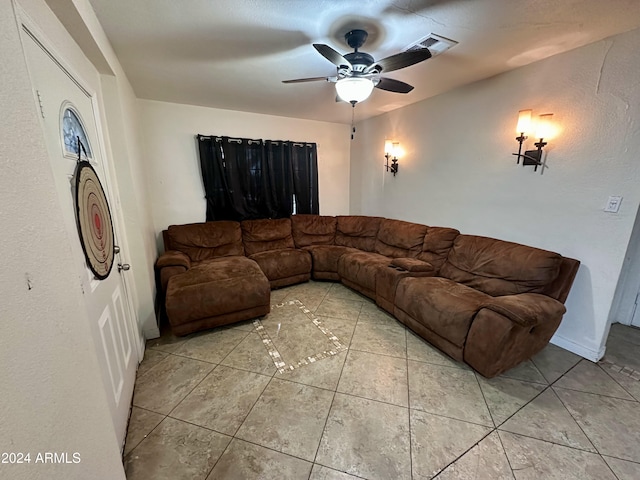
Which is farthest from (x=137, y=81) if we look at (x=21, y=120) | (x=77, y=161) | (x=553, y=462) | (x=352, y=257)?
(x=553, y=462)

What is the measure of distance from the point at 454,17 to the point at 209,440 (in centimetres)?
291

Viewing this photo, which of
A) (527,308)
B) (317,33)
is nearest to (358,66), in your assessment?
(317,33)

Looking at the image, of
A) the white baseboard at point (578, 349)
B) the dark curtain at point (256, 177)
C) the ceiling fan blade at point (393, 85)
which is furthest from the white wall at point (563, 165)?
the dark curtain at point (256, 177)

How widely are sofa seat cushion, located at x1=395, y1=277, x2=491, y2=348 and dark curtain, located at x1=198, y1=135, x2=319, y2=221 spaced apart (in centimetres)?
230

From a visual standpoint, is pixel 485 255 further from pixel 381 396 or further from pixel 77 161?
pixel 77 161

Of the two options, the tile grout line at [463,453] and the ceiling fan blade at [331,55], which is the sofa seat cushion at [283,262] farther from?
the tile grout line at [463,453]

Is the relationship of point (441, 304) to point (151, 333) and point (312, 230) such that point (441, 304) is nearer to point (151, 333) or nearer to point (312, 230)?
point (312, 230)

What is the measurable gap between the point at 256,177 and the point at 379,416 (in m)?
3.26

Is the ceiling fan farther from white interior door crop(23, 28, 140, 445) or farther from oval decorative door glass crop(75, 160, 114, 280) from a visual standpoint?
oval decorative door glass crop(75, 160, 114, 280)

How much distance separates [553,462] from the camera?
1.33 meters

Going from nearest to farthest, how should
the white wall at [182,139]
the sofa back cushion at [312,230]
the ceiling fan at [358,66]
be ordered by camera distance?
the ceiling fan at [358,66], the white wall at [182,139], the sofa back cushion at [312,230]

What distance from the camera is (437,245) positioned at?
9.75 feet

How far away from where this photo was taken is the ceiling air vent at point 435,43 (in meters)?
1.78

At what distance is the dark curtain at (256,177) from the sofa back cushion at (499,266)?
2380 millimetres
